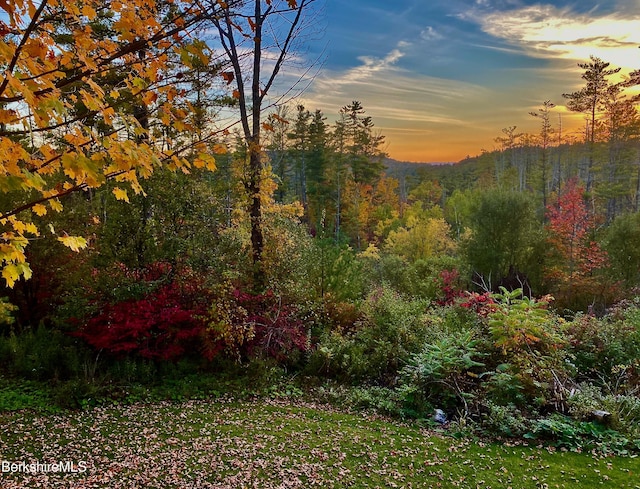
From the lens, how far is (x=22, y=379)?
552 cm

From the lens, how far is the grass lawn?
134 inches

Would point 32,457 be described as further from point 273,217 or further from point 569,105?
point 569,105

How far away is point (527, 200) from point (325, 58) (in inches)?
535

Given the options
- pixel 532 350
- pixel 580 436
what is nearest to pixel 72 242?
pixel 580 436

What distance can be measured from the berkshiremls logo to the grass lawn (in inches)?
1.6

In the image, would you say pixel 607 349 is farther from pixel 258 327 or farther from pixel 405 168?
pixel 405 168

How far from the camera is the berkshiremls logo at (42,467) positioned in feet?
11.0

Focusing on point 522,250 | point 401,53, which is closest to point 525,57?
point 401,53

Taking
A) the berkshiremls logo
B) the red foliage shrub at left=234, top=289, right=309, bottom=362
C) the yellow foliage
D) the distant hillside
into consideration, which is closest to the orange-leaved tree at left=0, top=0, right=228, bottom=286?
the berkshiremls logo

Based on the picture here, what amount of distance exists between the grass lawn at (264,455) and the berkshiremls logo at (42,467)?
0.04m

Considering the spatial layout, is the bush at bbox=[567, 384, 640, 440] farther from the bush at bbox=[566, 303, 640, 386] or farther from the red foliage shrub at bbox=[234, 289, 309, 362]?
the red foliage shrub at bbox=[234, 289, 309, 362]

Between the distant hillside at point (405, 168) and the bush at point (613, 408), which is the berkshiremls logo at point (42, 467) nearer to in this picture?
the bush at point (613, 408)

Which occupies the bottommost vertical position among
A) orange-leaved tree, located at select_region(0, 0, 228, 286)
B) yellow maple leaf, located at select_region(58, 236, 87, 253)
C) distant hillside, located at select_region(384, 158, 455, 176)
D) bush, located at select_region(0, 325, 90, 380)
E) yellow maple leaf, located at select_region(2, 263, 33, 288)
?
bush, located at select_region(0, 325, 90, 380)

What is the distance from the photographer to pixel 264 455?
12.4 feet
